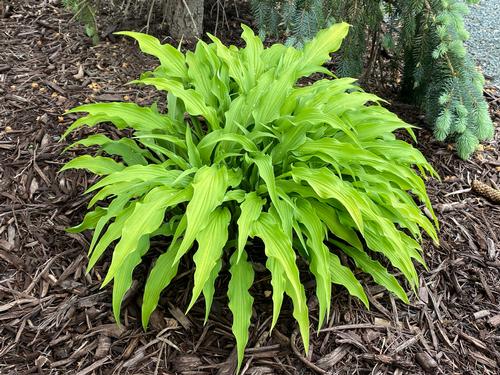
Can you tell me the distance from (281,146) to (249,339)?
84 cm

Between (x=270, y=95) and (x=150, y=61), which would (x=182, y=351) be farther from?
(x=150, y=61)

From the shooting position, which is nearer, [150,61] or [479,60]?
[150,61]

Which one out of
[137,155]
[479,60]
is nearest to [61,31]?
[137,155]

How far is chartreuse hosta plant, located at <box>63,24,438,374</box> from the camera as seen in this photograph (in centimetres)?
201

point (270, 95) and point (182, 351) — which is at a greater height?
point (270, 95)

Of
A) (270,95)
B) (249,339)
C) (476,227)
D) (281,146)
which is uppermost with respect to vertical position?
(270,95)

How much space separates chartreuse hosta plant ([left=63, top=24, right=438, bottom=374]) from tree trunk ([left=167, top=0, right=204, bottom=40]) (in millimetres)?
1065

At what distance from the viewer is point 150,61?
3.59 m

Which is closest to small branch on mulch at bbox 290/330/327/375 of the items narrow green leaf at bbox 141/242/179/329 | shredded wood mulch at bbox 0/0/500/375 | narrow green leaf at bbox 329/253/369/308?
shredded wood mulch at bbox 0/0/500/375

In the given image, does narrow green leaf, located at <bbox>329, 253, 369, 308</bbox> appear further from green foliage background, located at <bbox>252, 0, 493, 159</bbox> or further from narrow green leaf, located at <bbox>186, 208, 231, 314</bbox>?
green foliage background, located at <bbox>252, 0, 493, 159</bbox>

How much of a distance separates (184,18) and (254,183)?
1.85m

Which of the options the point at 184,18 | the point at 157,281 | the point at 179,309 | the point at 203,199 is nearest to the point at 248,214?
the point at 203,199

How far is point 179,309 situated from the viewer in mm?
2287

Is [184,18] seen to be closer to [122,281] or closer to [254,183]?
[254,183]
